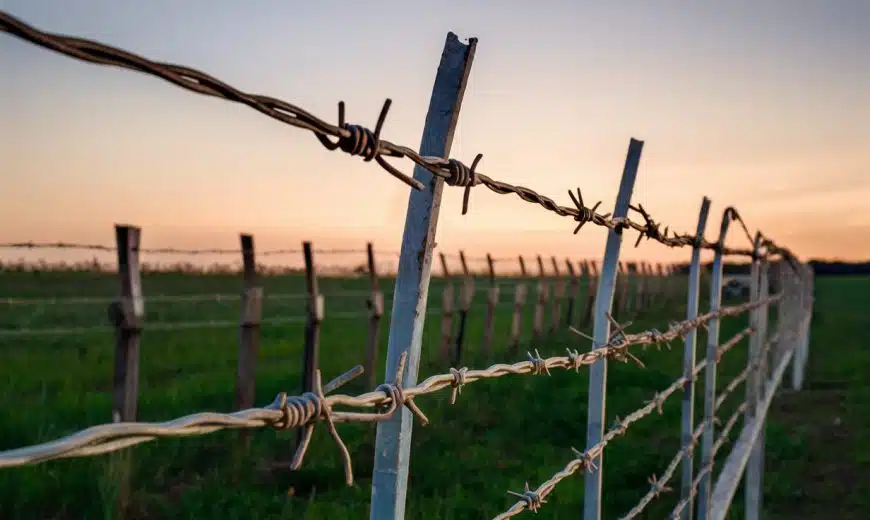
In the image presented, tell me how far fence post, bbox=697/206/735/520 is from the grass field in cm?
84

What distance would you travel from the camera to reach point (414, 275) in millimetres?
1642

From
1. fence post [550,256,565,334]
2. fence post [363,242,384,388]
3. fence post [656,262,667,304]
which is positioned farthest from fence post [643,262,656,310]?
fence post [363,242,384,388]

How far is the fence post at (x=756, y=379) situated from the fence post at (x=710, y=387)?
137 cm

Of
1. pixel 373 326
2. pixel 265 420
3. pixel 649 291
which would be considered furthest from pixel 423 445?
pixel 649 291

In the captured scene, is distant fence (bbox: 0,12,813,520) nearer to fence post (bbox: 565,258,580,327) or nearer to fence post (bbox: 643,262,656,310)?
fence post (bbox: 565,258,580,327)

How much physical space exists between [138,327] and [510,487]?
2.76 m

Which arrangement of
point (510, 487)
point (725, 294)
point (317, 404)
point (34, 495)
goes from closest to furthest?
point (317, 404), point (34, 495), point (510, 487), point (725, 294)

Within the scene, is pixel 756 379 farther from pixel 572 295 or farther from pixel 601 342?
pixel 572 295

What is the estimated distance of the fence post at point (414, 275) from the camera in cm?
162

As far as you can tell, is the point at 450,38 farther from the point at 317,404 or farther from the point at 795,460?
the point at 795,460

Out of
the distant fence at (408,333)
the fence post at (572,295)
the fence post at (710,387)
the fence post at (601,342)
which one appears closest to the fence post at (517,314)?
the fence post at (572,295)

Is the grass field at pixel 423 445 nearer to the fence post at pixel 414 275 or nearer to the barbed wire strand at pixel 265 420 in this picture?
the fence post at pixel 414 275

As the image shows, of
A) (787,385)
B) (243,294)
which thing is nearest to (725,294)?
(787,385)

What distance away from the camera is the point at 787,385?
13.9 metres
